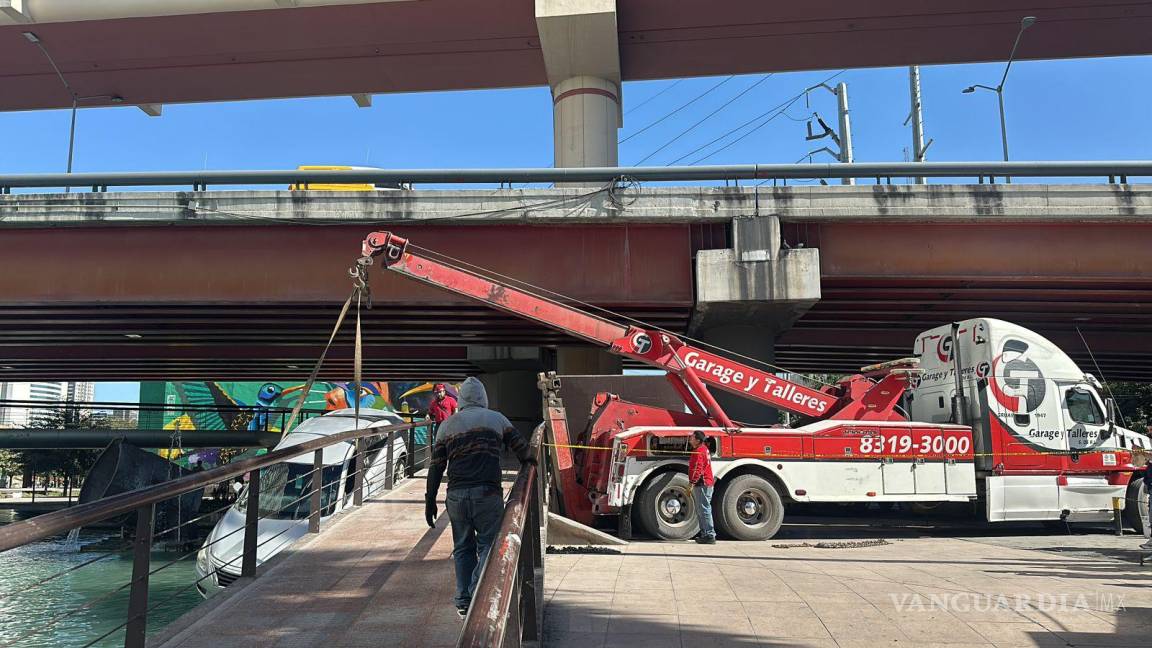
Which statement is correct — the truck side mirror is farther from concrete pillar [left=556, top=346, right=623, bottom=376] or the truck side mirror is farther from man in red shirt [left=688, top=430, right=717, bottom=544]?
concrete pillar [left=556, top=346, right=623, bottom=376]

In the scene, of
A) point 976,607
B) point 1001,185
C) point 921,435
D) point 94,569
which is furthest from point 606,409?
point 94,569

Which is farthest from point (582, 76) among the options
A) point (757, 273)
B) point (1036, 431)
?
point (1036, 431)

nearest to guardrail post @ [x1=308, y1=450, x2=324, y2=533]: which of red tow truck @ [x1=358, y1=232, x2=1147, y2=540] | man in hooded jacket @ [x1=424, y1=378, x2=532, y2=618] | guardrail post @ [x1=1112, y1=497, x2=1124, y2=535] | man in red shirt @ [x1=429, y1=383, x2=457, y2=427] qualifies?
man in hooded jacket @ [x1=424, y1=378, x2=532, y2=618]

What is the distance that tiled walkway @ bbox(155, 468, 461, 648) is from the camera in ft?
18.2

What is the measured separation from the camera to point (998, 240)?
16094 millimetres

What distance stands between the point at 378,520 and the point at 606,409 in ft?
14.9

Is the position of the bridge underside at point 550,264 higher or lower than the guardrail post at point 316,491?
higher

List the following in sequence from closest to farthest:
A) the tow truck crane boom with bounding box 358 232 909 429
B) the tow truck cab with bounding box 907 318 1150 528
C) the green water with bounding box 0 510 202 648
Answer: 1. the tow truck cab with bounding box 907 318 1150 528
2. the tow truck crane boom with bounding box 358 232 909 429
3. the green water with bounding box 0 510 202 648

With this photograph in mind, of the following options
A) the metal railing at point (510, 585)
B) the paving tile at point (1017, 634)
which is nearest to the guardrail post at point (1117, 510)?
the paving tile at point (1017, 634)

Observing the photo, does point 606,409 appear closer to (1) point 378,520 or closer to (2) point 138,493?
(1) point 378,520

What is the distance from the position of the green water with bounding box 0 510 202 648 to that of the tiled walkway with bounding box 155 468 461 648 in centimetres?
364

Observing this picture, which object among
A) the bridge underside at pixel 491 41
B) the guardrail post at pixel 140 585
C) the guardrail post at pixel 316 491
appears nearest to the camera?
the guardrail post at pixel 140 585

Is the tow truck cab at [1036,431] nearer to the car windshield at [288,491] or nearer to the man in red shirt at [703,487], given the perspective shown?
the man in red shirt at [703,487]

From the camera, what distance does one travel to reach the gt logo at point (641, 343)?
1379 cm
